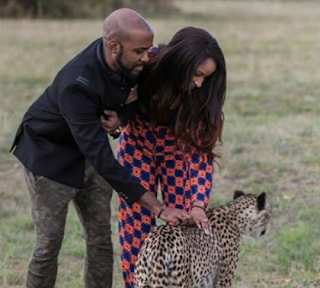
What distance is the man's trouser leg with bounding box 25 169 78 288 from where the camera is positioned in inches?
190

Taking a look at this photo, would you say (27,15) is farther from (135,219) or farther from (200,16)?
(135,219)

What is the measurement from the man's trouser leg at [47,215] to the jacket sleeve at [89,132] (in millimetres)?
428

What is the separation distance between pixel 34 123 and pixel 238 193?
160 cm

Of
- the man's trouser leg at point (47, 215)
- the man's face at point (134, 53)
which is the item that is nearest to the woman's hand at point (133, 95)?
the man's face at point (134, 53)

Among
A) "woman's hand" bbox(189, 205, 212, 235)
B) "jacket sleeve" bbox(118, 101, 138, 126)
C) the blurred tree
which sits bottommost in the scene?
the blurred tree

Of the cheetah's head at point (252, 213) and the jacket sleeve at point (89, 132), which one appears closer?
the jacket sleeve at point (89, 132)

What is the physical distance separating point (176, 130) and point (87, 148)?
0.70 meters

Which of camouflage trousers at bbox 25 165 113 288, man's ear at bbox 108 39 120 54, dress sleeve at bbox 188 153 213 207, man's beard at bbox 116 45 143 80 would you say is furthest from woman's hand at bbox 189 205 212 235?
man's ear at bbox 108 39 120 54

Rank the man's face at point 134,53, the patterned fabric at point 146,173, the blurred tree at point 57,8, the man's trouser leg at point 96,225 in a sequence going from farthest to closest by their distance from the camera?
the blurred tree at point 57,8 → the patterned fabric at point 146,173 → the man's trouser leg at point 96,225 → the man's face at point 134,53

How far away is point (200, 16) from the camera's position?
33.7 metres

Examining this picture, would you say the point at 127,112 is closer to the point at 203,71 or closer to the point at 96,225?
the point at 203,71

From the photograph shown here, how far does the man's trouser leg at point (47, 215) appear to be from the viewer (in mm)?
4816

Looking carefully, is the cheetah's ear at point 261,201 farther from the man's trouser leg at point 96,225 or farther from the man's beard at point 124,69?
the man's beard at point 124,69

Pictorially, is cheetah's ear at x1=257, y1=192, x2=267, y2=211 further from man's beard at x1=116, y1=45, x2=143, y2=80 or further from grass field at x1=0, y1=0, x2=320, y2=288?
man's beard at x1=116, y1=45, x2=143, y2=80
